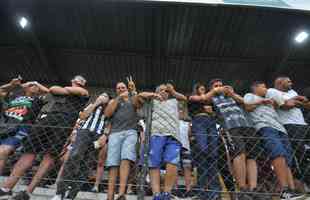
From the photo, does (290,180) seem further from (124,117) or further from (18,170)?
(18,170)

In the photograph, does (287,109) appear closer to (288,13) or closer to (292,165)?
(292,165)

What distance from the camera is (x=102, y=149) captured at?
2.95 m

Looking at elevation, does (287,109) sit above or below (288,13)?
below

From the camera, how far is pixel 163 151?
259cm

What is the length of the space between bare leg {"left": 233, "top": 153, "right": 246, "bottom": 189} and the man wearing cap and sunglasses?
1492 millimetres

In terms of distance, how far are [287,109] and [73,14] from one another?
337 cm

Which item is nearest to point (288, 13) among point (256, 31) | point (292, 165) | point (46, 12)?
point (256, 31)

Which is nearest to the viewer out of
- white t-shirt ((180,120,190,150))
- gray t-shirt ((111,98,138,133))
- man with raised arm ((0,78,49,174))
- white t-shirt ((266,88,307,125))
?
man with raised arm ((0,78,49,174))

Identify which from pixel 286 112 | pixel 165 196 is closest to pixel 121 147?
pixel 165 196

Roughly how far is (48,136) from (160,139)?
1022 millimetres

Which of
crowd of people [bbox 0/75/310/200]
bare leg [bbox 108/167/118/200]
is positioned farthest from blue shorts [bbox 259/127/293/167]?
bare leg [bbox 108/167/118/200]

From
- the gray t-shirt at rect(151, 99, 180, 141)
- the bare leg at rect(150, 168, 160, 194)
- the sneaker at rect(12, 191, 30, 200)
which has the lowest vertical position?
the sneaker at rect(12, 191, 30, 200)

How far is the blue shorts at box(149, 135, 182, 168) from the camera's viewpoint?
8.16 feet

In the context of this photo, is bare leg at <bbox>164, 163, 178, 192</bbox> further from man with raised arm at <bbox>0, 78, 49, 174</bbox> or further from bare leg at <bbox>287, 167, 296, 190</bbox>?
man with raised arm at <bbox>0, 78, 49, 174</bbox>
